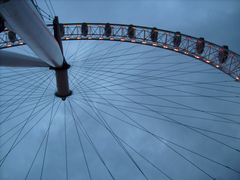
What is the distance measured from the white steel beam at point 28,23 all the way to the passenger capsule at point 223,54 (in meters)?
16.3

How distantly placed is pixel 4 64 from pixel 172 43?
17285 mm

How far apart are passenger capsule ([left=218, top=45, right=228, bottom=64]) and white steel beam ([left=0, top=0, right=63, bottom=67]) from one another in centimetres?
1635

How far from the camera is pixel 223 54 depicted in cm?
2683

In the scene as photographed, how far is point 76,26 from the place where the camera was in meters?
30.4

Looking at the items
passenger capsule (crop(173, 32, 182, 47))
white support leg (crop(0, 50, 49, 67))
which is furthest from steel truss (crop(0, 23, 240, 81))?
white support leg (crop(0, 50, 49, 67))

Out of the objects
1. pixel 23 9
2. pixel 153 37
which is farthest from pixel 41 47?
pixel 153 37

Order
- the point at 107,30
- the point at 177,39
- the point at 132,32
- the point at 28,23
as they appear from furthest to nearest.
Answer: the point at 107,30 < the point at 132,32 < the point at 177,39 < the point at 28,23

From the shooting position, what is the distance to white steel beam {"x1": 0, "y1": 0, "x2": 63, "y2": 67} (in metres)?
10.6

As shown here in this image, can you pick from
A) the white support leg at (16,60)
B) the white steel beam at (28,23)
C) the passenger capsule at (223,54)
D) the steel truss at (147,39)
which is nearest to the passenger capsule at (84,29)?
the steel truss at (147,39)

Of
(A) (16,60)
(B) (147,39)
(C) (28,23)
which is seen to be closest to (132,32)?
(B) (147,39)

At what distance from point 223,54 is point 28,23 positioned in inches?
747

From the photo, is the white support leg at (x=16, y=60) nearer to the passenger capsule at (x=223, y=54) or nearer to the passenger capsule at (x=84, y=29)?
the passenger capsule at (x=84, y=29)

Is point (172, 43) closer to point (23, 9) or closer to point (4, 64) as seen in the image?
point (4, 64)

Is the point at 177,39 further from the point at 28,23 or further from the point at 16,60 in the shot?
the point at 28,23
